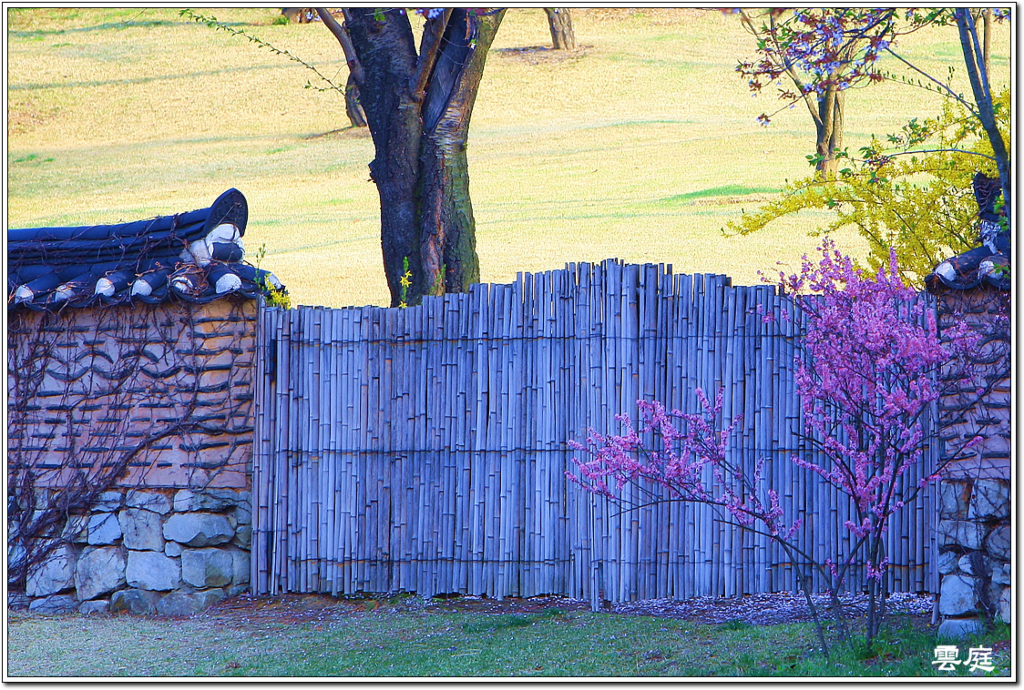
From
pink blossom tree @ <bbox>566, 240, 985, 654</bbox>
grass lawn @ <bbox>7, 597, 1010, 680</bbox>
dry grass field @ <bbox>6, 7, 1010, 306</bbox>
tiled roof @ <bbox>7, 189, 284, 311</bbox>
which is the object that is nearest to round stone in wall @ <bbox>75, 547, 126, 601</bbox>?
grass lawn @ <bbox>7, 597, 1010, 680</bbox>

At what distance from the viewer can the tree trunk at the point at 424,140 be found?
7.69 m

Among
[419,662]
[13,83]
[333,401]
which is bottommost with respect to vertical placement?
[419,662]

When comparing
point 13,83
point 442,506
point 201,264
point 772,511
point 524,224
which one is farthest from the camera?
point 13,83

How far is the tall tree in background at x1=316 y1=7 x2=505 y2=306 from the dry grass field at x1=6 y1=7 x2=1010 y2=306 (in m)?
6.29

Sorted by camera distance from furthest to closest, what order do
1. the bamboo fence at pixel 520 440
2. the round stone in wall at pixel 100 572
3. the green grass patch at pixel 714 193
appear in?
the green grass patch at pixel 714 193 → the round stone in wall at pixel 100 572 → the bamboo fence at pixel 520 440

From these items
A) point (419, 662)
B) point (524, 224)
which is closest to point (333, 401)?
point (419, 662)

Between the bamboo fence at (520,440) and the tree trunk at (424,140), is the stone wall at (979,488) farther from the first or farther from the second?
the tree trunk at (424,140)

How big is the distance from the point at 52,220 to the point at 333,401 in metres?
15.0

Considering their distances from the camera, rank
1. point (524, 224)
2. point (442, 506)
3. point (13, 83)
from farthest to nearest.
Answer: point (13, 83), point (524, 224), point (442, 506)

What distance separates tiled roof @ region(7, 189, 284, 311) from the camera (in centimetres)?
602

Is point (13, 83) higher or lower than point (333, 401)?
higher

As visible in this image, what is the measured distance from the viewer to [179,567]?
19.6 feet

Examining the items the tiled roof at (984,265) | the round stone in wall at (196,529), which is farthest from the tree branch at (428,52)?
the tiled roof at (984,265)

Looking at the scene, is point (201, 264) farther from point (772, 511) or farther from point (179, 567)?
point (772, 511)
